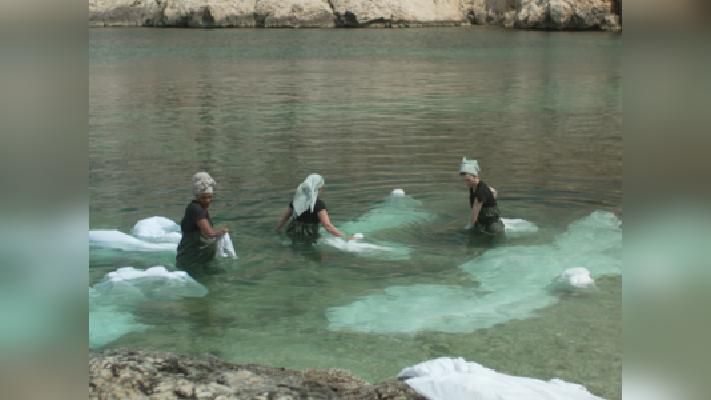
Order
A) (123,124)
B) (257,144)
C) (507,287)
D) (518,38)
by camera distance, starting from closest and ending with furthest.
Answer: (507,287)
(257,144)
(123,124)
(518,38)

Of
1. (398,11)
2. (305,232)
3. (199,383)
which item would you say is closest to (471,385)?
(199,383)

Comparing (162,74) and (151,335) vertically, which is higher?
(162,74)

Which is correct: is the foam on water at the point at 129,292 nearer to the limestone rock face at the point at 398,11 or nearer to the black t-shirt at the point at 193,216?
the black t-shirt at the point at 193,216

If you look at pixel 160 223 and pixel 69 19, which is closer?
pixel 69 19

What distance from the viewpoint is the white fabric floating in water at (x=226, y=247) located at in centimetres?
860

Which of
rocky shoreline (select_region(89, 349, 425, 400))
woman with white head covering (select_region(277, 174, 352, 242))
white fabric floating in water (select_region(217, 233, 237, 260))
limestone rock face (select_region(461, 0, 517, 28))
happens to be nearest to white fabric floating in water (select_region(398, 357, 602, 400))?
rocky shoreline (select_region(89, 349, 425, 400))

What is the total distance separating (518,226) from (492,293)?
218 cm

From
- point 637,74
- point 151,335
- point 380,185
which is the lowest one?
point 151,335

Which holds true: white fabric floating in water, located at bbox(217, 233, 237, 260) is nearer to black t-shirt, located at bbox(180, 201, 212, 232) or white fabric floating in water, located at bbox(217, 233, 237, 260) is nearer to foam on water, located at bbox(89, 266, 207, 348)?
black t-shirt, located at bbox(180, 201, 212, 232)

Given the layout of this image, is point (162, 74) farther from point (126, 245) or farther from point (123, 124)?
point (126, 245)

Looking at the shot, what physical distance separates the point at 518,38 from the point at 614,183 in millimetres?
38562

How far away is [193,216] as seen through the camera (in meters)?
8.23

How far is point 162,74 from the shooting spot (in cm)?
2839

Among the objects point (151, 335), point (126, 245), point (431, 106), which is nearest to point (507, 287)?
point (151, 335)
